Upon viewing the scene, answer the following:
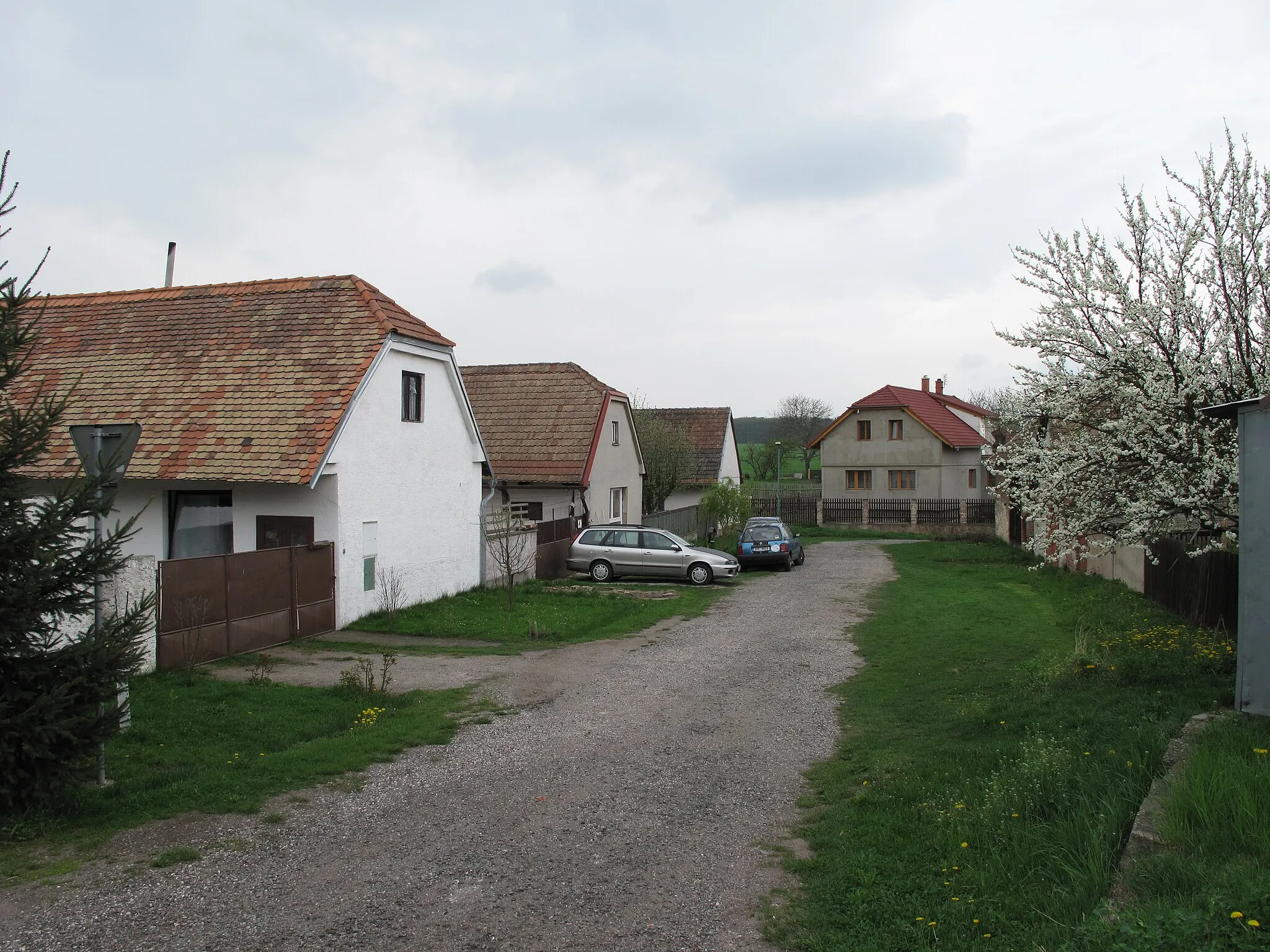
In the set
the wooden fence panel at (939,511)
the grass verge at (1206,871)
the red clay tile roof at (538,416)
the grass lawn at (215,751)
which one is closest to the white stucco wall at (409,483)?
the grass lawn at (215,751)

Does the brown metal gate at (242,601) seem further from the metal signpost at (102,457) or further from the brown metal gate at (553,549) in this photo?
the brown metal gate at (553,549)

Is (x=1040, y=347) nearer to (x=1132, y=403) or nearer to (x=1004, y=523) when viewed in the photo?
(x=1132, y=403)

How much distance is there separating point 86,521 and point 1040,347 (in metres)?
12.7

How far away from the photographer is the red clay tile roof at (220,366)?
50.9 ft

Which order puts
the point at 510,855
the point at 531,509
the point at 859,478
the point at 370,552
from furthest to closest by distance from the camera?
the point at 859,478 < the point at 531,509 < the point at 370,552 < the point at 510,855

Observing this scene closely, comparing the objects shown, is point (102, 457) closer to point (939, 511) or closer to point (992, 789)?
point (992, 789)

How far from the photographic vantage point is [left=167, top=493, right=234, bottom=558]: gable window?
631 inches

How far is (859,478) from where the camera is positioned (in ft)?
174

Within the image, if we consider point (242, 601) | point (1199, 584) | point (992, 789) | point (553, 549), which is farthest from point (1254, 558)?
point (553, 549)

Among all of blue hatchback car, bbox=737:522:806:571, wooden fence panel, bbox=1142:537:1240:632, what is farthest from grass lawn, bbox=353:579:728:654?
wooden fence panel, bbox=1142:537:1240:632

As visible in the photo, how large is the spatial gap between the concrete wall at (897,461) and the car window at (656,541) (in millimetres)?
29065

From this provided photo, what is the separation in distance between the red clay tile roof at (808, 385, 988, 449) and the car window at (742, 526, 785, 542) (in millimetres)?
23567

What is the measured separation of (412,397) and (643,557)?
8.51 m

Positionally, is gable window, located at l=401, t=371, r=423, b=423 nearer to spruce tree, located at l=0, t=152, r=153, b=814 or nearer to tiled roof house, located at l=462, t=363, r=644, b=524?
tiled roof house, located at l=462, t=363, r=644, b=524
